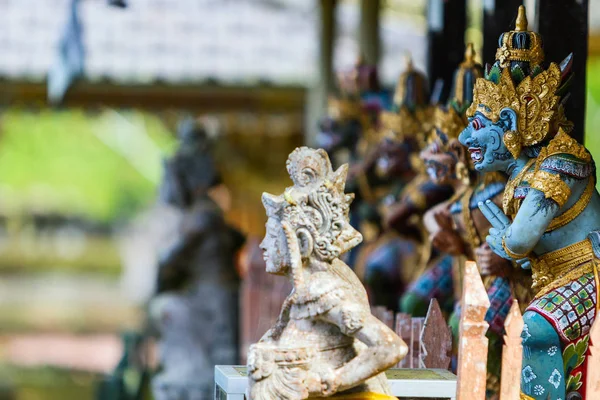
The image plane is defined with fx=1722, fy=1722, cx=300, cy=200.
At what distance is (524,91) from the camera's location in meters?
6.73

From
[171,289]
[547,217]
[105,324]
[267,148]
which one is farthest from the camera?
[105,324]

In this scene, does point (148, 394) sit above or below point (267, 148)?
below

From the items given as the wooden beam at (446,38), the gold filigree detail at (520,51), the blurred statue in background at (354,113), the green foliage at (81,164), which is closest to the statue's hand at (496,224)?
the gold filigree detail at (520,51)

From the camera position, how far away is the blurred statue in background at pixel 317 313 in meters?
5.41

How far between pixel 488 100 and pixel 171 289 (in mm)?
5188

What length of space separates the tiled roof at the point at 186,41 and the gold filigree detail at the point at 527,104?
9519mm

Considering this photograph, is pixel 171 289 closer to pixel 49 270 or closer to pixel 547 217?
pixel 547 217

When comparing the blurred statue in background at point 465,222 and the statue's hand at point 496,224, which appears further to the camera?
the blurred statue in background at point 465,222

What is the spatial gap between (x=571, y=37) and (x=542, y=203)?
4.18ft

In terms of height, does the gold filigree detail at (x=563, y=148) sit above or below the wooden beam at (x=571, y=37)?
below

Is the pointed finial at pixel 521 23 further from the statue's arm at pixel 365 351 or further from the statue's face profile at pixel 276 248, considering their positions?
the statue's arm at pixel 365 351

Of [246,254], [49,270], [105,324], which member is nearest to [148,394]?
Result: [246,254]

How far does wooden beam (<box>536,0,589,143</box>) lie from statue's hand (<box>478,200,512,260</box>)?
2.41 ft

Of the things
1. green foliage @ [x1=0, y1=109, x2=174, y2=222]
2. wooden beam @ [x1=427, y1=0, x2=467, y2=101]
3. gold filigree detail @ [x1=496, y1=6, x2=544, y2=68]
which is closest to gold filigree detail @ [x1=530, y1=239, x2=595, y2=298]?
gold filigree detail @ [x1=496, y1=6, x2=544, y2=68]
